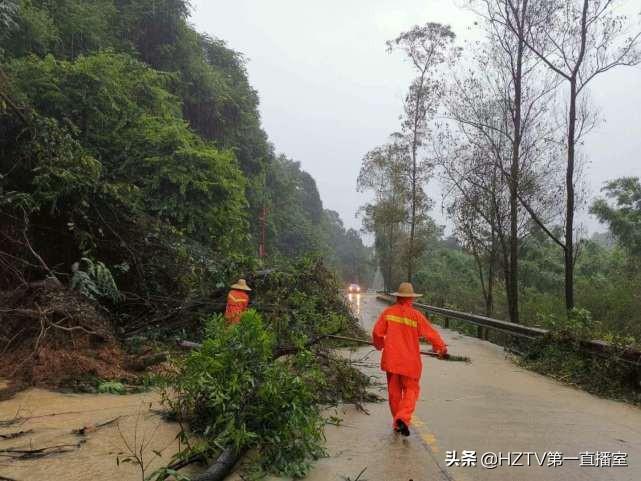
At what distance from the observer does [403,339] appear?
586 centimetres

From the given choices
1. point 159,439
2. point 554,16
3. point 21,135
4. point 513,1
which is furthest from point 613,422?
point 513,1

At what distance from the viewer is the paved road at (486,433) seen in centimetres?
450

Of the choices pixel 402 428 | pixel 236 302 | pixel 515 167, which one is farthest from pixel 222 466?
pixel 515 167

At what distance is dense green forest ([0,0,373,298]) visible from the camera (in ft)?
33.5

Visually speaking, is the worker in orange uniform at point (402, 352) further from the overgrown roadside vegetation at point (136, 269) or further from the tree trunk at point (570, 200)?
the tree trunk at point (570, 200)

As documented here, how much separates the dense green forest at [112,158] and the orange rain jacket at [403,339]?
6174 millimetres

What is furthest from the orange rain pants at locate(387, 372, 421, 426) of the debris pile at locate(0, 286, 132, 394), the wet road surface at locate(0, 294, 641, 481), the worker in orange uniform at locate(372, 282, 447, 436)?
the debris pile at locate(0, 286, 132, 394)

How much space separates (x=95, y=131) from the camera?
14.1 meters

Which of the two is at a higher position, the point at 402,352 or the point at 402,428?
the point at 402,352

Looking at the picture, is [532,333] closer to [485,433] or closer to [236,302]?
[236,302]

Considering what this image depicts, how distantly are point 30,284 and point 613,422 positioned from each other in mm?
8302

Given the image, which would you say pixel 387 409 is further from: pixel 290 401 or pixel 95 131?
pixel 95 131

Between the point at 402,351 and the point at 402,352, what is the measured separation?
1cm

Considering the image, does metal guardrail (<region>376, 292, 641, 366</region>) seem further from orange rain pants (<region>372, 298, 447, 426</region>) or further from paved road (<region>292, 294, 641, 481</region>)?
orange rain pants (<region>372, 298, 447, 426</region>)
